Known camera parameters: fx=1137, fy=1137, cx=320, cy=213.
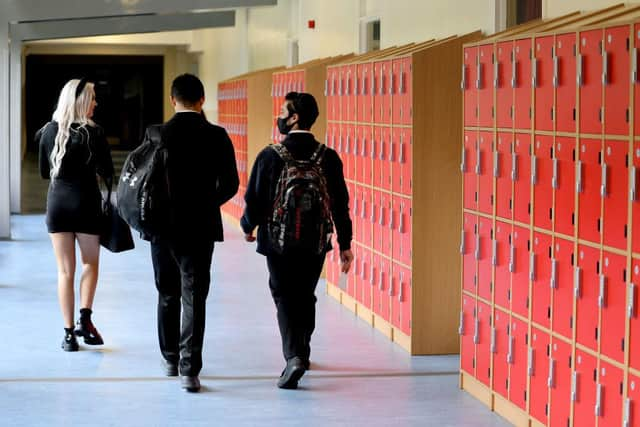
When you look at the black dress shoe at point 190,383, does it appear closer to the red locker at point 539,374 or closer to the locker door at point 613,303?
the red locker at point 539,374

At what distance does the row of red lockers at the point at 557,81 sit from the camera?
452 centimetres

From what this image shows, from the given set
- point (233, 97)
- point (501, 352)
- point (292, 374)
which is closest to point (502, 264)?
point (501, 352)

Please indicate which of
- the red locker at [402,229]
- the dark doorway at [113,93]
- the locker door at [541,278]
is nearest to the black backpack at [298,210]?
the locker door at [541,278]

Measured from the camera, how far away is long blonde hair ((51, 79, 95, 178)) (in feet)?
22.5

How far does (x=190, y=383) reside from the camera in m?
6.21

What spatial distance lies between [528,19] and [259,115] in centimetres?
761

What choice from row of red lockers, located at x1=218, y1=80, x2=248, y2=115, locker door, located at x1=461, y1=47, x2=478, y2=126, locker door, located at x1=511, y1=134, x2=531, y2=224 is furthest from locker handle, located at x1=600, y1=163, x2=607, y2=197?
row of red lockers, located at x1=218, y1=80, x2=248, y2=115

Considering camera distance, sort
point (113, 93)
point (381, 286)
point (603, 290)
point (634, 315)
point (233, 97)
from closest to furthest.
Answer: point (634, 315) < point (603, 290) < point (381, 286) < point (233, 97) < point (113, 93)

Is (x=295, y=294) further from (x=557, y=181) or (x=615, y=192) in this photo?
(x=615, y=192)

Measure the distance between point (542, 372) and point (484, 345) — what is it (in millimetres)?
828

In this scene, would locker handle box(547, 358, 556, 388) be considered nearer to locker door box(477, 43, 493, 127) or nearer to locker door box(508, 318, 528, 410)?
locker door box(508, 318, 528, 410)

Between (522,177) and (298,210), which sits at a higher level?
(522,177)

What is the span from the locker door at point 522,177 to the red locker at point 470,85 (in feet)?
2.24

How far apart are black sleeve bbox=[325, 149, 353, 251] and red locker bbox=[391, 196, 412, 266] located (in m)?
1.31
